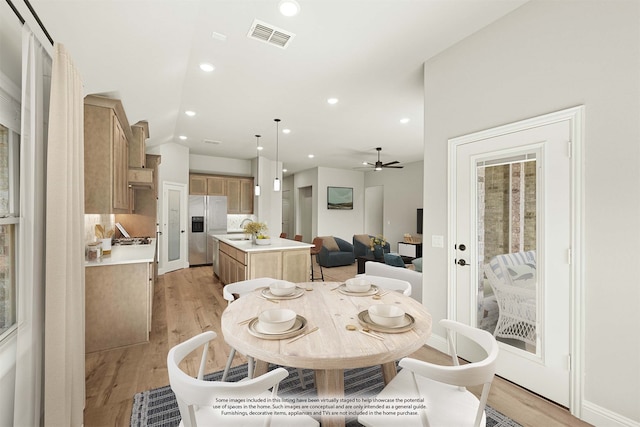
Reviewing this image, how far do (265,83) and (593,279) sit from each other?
3.38m

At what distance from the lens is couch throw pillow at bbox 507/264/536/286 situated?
2064mm

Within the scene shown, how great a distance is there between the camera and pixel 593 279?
1748 mm

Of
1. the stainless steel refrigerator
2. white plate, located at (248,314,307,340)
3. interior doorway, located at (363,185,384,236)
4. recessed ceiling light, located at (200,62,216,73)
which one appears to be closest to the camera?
white plate, located at (248,314,307,340)

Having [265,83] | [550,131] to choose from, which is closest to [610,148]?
[550,131]

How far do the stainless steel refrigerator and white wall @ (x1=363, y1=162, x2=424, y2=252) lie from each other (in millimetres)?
4738

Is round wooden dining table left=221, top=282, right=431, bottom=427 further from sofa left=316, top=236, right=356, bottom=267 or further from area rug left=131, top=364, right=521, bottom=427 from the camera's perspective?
sofa left=316, top=236, right=356, bottom=267

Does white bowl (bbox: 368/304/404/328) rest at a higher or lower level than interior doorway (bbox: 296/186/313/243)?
lower

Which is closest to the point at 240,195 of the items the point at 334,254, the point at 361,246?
the point at 334,254

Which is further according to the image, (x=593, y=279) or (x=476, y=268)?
(x=476, y=268)

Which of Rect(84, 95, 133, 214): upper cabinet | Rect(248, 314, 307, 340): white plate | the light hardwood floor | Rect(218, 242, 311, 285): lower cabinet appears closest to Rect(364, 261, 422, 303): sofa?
the light hardwood floor

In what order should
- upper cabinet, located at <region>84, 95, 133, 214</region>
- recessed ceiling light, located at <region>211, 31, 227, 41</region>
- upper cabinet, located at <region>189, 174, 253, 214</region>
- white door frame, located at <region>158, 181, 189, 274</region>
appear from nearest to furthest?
1. recessed ceiling light, located at <region>211, 31, 227, 41</region>
2. upper cabinet, located at <region>84, 95, 133, 214</region>
3. white door frame, located at <region>158, 181, 189, 274</region>
4. upper cabinet, located at <region>189, 174, 253, 214</region>

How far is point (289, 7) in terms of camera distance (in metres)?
2.01

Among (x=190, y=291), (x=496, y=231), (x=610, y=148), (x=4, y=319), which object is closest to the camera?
(x=4, y=319)

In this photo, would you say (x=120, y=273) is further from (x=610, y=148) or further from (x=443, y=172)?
(x=610, y=148)
